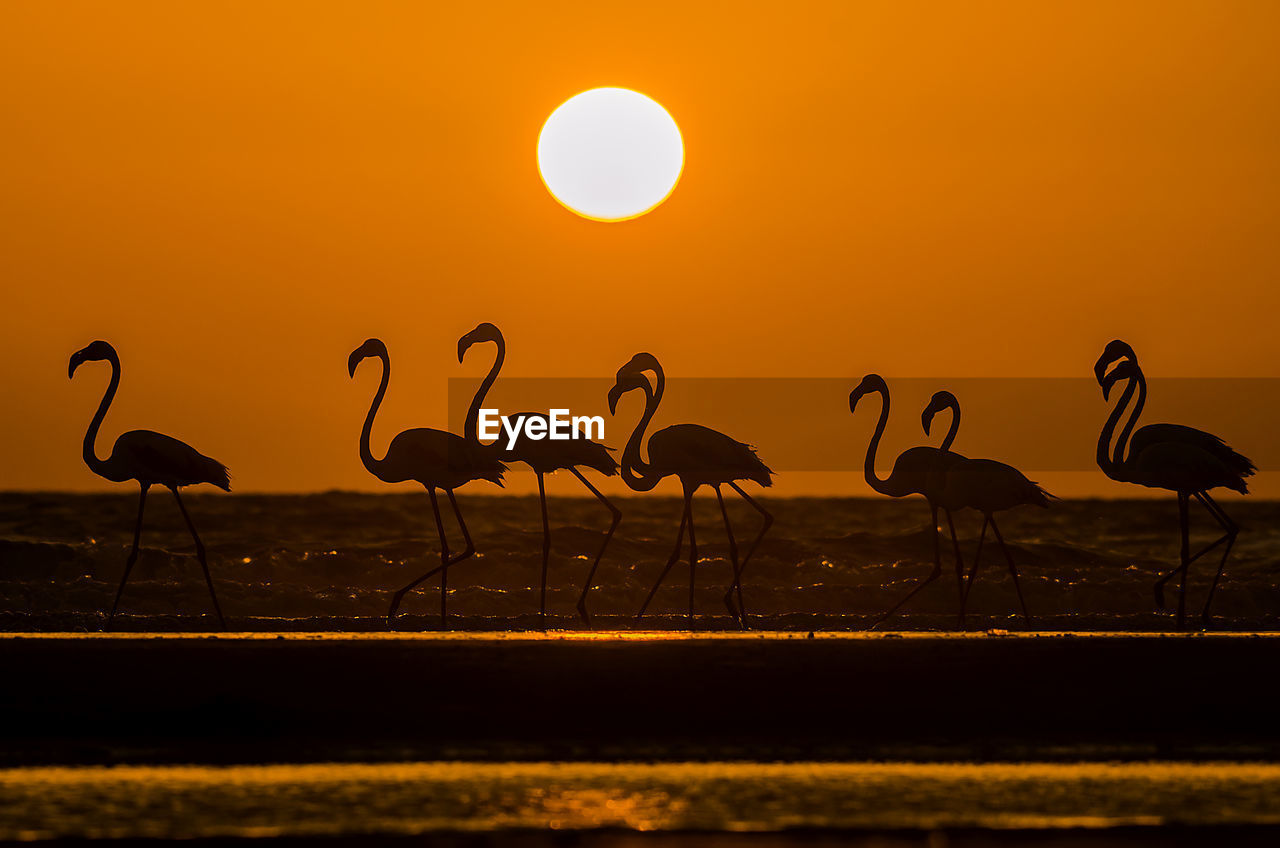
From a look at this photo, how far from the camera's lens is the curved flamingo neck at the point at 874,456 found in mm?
15523

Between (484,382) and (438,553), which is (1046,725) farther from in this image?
(438,553)

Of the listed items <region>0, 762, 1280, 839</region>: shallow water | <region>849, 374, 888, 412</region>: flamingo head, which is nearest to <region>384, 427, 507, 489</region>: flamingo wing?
<region>849, 374, 888, 412</region>: flamingo head

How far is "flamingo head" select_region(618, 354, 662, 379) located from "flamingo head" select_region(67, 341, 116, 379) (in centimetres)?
477

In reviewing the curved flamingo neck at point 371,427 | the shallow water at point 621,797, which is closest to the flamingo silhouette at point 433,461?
the curved flamingo neck at point 371,427

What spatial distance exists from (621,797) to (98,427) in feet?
31.8

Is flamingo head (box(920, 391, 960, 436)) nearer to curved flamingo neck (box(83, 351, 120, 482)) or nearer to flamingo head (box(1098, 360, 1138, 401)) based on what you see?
flamingo head (box(1098, 360, 1138, 401))

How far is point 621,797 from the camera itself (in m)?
7.39

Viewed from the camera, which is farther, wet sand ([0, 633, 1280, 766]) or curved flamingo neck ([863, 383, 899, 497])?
curved flamingo neck ([863, 383, 899, 497])

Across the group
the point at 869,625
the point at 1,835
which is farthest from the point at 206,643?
the point at 869,625

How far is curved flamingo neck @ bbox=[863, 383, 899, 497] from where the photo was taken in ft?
50.9

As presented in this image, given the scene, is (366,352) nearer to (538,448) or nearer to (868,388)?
(538,448)

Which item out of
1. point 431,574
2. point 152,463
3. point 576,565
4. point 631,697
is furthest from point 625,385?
point 576,565

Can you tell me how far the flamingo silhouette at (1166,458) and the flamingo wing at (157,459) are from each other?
8.05m

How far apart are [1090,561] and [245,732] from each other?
2405 cm
